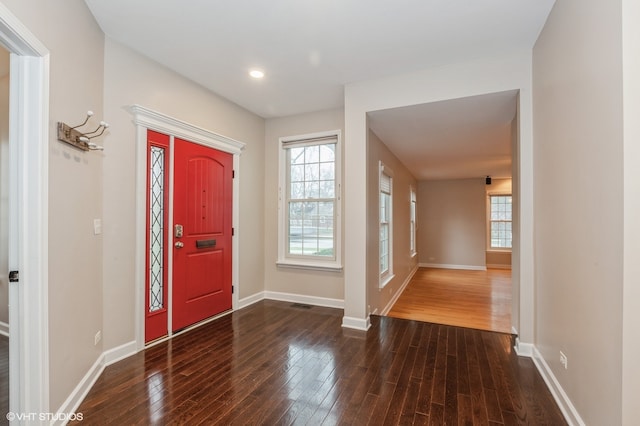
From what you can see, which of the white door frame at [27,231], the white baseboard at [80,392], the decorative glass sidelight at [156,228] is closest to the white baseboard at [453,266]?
the decorative glass sidelight at [156,228]

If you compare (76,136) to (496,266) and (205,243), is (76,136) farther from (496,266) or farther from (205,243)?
(496,266)

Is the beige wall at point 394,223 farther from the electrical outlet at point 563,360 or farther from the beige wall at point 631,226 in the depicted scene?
the beige wall at point 631,226

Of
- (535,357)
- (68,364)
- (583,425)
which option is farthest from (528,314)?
(68,364)

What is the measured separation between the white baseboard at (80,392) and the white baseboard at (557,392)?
3063 millimetres

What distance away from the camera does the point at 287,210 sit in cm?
460

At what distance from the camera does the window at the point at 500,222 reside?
899 cm

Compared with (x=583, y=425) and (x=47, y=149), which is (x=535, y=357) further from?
(x=47, y=149)

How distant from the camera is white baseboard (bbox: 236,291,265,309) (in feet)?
13.7

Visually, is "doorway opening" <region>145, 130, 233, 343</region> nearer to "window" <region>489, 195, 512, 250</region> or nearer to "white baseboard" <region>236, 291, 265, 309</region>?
"white baseboard" <region>236, 291, 265, 309</region>

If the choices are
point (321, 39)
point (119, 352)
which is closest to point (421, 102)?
point (321, 39)

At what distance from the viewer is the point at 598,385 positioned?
1.52 meters

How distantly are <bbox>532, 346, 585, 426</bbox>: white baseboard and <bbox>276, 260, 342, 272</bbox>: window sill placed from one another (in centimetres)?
233

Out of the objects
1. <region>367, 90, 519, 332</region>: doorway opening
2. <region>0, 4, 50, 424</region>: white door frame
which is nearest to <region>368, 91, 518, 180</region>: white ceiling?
<region>367, 90, 519, 332</region>: doorway opening

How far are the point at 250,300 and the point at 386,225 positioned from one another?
256 centimetres
